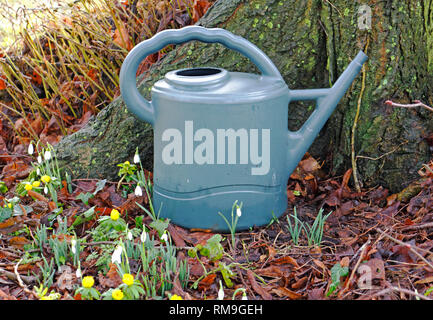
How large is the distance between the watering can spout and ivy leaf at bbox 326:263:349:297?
0.49 meters

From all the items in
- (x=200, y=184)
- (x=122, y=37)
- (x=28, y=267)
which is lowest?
(x=28, y=267)

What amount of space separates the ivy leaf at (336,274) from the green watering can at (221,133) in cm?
39

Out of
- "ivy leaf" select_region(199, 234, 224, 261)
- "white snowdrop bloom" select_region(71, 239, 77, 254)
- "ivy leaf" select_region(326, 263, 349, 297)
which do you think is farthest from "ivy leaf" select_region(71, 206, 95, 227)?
"ivy leaf" select_region(326, 263, 349, 297)

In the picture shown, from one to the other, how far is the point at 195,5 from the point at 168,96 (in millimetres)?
864

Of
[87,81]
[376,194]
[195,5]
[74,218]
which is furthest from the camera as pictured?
[87,81]

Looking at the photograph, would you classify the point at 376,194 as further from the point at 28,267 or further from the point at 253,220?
the point at 28,267

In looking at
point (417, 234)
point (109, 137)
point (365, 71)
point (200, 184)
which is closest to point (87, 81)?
point (109, 137)

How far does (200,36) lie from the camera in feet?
6.38

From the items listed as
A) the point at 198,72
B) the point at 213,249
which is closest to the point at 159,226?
the point at 213,249

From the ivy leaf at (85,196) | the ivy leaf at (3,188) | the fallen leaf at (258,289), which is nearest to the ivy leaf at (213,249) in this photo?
the fallen leaf at (258,289)

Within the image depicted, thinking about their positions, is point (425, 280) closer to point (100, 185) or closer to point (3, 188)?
point (100, 185)

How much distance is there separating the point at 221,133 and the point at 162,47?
0.40 metres

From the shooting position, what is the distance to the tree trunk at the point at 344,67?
2096mm

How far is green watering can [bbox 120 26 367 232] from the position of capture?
186 cm
